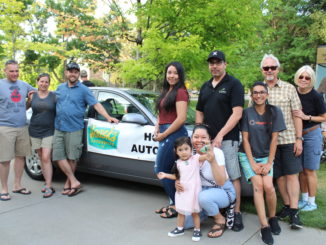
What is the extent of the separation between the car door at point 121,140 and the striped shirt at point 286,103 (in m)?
1.55

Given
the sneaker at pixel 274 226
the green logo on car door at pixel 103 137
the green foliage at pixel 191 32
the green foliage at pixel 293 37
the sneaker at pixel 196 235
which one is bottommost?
the sneaker at pixel 196 235

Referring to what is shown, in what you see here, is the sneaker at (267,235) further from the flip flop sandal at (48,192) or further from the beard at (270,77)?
the flip flop sandal at (48,192)

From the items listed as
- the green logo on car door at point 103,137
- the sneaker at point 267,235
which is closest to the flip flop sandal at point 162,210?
the green logo on car door at point 103,137

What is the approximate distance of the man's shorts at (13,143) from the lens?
456cm

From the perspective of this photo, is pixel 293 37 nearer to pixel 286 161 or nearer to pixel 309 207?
pixel 309 207

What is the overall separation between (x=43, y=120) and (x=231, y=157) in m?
2.76

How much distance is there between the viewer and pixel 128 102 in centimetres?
468

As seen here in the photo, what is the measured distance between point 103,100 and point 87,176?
155 centimetres

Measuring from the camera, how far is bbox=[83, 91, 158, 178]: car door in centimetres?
430

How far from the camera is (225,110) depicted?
3463 millimetres

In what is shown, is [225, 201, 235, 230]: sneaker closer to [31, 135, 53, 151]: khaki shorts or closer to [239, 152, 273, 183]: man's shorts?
[239, 152, 273, 183]: man's shorts

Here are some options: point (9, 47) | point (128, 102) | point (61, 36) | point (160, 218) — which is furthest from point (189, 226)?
point (61, 36)

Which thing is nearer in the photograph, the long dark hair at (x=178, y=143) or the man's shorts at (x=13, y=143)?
the long dark hair at (x=178, y=143)

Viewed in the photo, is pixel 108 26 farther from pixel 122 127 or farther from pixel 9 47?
pixel 9 47
